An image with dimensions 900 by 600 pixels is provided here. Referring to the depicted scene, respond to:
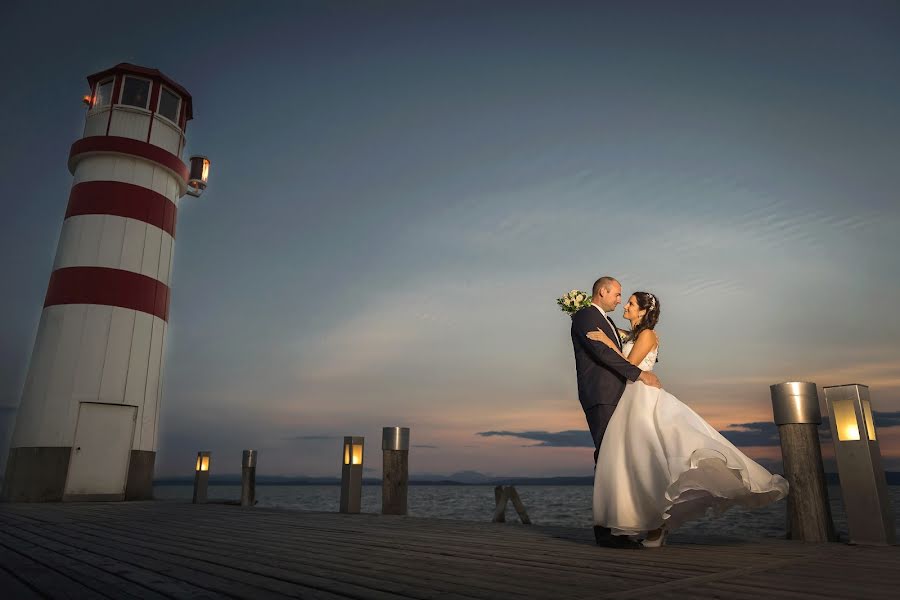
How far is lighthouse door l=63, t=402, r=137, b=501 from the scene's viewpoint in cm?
1123

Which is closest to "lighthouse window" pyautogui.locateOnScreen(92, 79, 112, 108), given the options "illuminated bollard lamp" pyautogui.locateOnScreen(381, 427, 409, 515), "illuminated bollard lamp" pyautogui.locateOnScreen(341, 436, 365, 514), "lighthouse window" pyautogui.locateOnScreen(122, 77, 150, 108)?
"lighthouse window" pyautogui.locateOnScreen(122, 77, 150, 108)

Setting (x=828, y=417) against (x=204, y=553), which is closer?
(x=204, y=553)

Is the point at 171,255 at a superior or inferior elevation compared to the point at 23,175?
inferior

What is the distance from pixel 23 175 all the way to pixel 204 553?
2168 cm

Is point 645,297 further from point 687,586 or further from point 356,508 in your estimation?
point 356,508

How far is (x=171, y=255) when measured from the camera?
531 inches

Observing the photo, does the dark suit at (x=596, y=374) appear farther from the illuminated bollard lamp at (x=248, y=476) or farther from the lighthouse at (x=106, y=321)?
the illuminated bollard lamp at (x=248, y=476)

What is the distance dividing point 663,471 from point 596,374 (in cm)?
105

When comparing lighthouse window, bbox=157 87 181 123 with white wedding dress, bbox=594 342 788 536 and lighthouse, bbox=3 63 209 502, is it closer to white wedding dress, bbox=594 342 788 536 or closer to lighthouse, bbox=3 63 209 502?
lighthouse, bbox=3 63 209 502

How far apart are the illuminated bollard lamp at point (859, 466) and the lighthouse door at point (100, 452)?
524 inches

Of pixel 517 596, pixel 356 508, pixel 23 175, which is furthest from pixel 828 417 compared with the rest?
pixel 23 175

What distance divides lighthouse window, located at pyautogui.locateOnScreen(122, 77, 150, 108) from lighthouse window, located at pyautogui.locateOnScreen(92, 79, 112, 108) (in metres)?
0.43

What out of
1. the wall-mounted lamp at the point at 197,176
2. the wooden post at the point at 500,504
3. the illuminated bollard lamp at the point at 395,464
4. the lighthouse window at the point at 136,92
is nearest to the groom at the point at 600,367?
the illuminated bollard lamp at the point at 395,464

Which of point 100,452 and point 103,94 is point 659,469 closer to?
point 100,452
